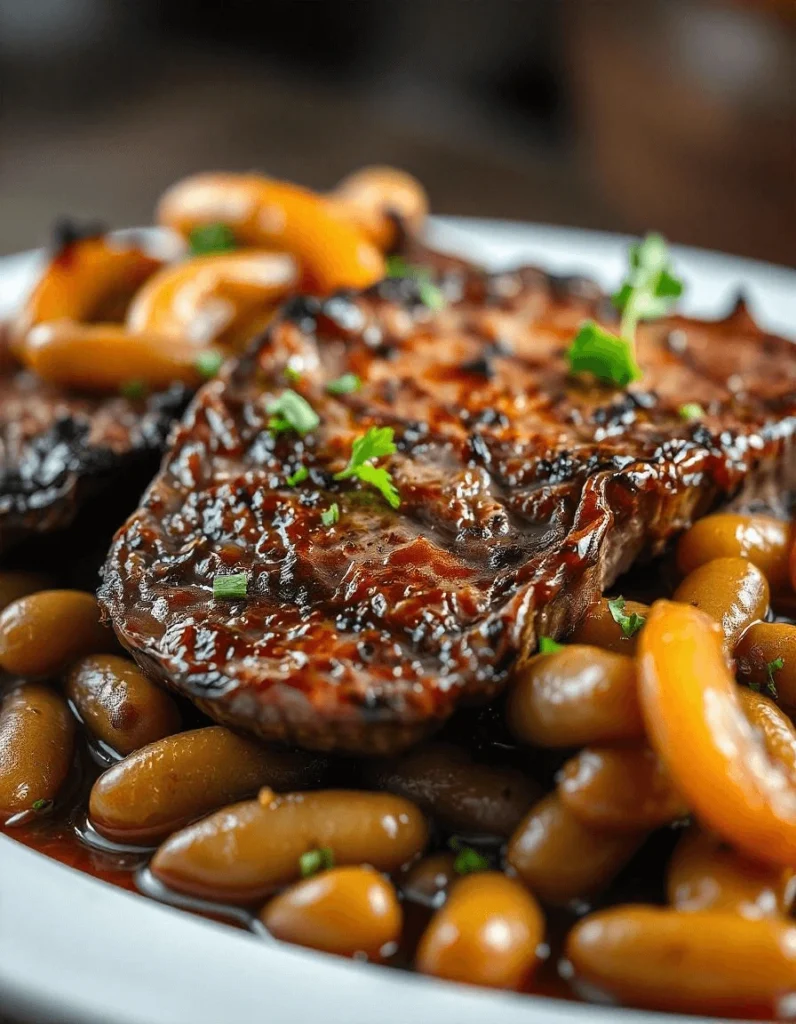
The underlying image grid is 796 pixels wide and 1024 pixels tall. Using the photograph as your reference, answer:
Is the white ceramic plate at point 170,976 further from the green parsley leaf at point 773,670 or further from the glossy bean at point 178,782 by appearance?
the green parsley leaf at point 773,670

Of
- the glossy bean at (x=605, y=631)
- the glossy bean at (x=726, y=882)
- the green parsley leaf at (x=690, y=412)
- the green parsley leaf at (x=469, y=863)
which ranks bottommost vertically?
the green parsley leaf at (x=469, y=863)

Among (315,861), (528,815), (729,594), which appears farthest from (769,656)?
(315,861)

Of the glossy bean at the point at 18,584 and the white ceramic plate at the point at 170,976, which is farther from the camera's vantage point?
the glossy bean at the point at 18,584

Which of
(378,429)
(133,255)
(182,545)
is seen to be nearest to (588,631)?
(378,429)

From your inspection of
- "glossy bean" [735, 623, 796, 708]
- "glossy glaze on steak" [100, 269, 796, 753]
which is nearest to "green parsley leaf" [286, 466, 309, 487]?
"glossy glaze on steak" [100, 269, 796, 753]

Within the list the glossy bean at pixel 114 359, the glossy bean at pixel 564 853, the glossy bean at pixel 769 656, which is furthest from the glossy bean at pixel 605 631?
the glossy bean at pixel 114 359

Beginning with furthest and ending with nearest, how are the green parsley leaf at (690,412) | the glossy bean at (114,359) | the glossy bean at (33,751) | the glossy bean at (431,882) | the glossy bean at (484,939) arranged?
1. the glossy bean at (114,359)
2. the green parsley leaf at (690,412)
3. the glossy bean at (33,751)
4. the glossy bean at (431,882)
5. the glossy bean at (484,939)

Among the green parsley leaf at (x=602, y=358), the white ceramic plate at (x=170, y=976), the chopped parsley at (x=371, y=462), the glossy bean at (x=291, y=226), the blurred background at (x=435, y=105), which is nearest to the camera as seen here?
the white ceramic plate at (x=170, y=976)

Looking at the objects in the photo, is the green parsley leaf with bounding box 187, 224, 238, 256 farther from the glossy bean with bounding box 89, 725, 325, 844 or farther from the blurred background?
the blurred background
